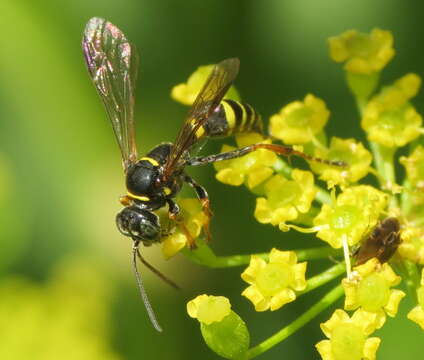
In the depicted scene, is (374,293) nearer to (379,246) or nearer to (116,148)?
(379,246)

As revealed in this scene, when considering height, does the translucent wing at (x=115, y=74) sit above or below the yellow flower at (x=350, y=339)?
above

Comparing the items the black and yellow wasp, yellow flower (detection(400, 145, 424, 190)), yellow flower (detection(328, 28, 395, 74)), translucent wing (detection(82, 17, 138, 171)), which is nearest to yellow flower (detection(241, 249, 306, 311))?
the black and yellow wasp

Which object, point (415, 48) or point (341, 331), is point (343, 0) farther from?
point (341, 331)

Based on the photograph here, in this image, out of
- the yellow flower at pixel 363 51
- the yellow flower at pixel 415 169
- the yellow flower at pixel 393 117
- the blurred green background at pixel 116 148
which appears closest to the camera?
the yellow flower at pixel 415 169

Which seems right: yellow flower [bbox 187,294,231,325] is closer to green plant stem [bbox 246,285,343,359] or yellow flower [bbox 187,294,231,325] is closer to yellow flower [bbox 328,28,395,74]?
green plant stem [bbox 246,285,343,359]

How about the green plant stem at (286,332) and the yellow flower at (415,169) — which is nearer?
the green plant stem at (286,332)

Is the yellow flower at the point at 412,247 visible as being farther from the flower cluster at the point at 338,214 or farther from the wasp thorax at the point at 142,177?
the wasp thorax at the point at 142,177

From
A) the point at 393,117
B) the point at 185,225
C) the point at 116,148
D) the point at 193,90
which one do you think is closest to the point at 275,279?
the point at 185,225

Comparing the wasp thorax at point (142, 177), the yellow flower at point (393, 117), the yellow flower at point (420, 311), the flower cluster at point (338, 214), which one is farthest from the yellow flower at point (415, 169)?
the wasp thorax at point (142, 177)

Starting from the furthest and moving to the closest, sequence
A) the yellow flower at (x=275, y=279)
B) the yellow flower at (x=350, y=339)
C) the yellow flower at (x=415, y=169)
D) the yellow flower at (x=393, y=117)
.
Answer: the yellow flower at (x=393, y=117)
the yellow flower at (x=415, y=169)
the yellow flower at (x=275, y=279)
the yellow flower at (x=350, y=339)
